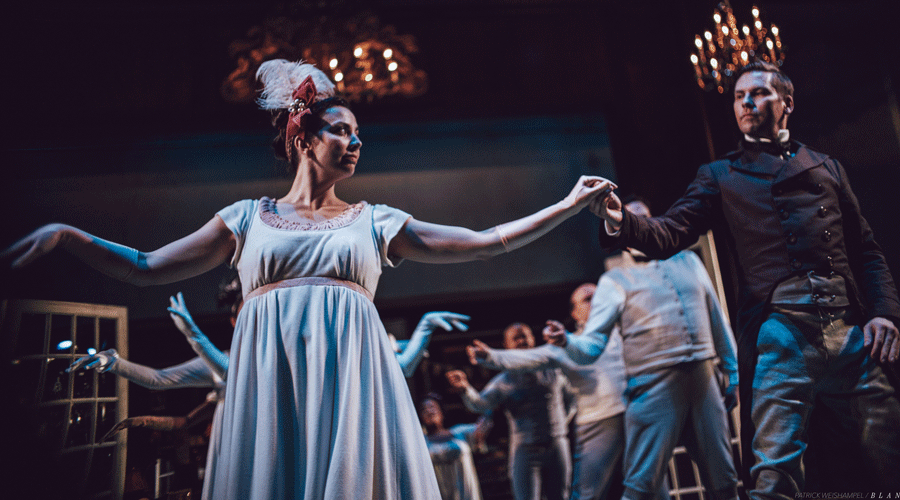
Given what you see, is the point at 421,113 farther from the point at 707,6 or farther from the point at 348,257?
the point at 348,257

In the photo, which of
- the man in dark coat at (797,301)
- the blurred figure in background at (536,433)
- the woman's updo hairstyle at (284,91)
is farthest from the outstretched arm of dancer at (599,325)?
the woman's updo hairstyle at (284,91)

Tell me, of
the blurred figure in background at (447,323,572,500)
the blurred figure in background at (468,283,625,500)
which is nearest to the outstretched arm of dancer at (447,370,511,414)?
the blurred figure in background at (447,323,572,500)

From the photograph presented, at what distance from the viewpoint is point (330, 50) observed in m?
5.03

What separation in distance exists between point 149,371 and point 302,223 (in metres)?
1.54

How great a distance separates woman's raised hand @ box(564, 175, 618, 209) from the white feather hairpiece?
919 millimetres

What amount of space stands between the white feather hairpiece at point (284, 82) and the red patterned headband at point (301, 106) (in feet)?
0.17

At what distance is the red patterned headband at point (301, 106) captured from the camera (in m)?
2.21

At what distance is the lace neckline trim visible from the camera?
206 cm

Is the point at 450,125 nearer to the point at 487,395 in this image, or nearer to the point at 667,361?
the point at 487,395

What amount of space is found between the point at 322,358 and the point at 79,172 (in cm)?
362

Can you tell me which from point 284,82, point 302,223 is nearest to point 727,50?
point 284,82

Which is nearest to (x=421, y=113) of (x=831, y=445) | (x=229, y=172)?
(x=229, y=172)

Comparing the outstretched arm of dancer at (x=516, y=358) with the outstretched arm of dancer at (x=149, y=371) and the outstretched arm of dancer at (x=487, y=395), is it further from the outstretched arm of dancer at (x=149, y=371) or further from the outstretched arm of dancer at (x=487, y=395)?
the outstretched arm of dancer at (x=149, y=371)

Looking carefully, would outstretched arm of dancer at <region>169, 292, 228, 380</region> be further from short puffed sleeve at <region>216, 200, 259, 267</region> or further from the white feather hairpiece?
the white feather hairpiece
